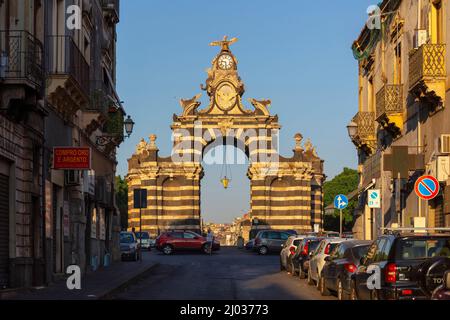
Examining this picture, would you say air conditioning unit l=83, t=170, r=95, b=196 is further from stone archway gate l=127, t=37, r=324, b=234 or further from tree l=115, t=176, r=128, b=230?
tree l=115, t=176, r=128, b=230

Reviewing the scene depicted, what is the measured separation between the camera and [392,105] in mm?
37812

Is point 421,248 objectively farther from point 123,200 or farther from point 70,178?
point 123,200

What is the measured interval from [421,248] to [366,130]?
28215 mm

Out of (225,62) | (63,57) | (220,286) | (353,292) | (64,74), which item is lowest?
(220,286)

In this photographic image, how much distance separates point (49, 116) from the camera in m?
29.0

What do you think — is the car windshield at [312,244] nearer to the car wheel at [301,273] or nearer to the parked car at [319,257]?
the car wheel at [301,273]

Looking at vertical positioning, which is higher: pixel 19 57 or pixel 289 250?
pixel 19 57

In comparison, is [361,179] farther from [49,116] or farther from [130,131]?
[49,116]

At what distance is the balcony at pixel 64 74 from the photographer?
93.5 feet

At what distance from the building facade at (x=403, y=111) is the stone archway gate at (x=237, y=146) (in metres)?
36.0

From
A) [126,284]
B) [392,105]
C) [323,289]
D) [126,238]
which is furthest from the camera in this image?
[126,238]

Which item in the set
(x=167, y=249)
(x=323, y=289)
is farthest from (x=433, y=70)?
(x=167, y=249)
